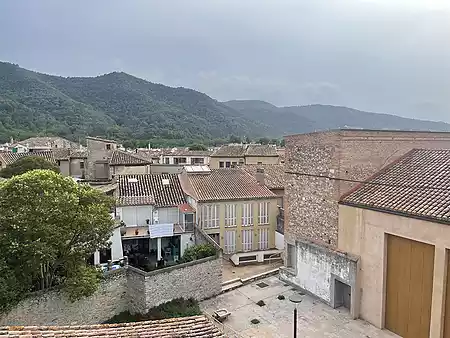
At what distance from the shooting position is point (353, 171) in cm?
1966

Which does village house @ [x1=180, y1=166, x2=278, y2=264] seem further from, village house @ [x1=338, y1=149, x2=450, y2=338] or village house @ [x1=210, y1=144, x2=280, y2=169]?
village house @ [x1=210, y1=144, x2=280, y2=169]

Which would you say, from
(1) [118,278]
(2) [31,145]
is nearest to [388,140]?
(1) [118,278]

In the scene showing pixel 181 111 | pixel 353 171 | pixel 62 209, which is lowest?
pixel 62 209

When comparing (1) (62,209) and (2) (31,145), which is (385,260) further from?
(2) (31,145)

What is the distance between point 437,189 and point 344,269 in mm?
5977

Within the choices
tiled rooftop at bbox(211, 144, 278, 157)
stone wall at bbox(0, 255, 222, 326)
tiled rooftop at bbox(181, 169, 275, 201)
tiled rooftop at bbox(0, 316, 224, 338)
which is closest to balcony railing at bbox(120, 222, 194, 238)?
tiled rooftop at bbox(181, 169, 275, 201)

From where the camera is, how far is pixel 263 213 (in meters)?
28.7

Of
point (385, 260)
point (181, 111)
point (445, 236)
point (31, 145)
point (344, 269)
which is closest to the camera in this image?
point (445, 236)

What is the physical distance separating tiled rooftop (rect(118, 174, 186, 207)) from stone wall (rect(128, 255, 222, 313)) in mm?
7400

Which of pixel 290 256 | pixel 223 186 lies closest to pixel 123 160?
pixel 223 186

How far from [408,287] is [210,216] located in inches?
566

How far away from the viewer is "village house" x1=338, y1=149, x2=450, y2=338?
574 inches

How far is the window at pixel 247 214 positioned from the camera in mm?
28094

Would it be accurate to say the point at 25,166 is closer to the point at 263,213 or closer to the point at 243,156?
the point at 263,213
